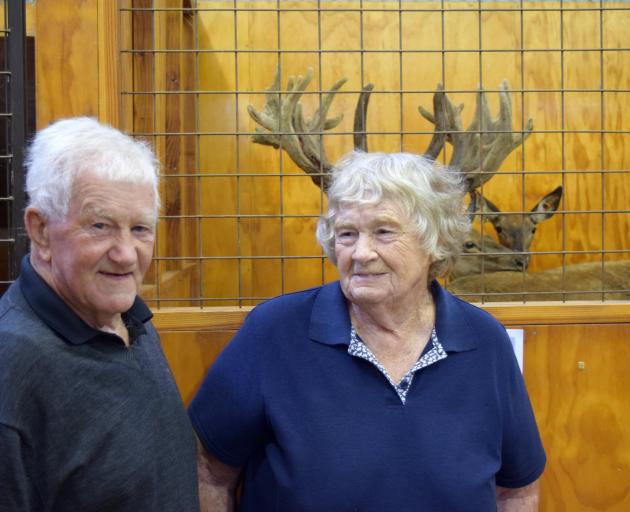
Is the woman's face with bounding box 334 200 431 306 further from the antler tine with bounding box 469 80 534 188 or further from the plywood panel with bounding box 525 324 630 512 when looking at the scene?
the antler tine with bounding box 469 80 534 188

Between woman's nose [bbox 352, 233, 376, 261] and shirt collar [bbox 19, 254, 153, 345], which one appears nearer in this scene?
shirt collar [bbox 19, 254, 153, 345]

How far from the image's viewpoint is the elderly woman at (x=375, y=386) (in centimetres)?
167

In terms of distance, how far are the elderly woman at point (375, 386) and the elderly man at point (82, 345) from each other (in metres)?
0.35

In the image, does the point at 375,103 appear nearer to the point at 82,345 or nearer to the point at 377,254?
the point at 377,254

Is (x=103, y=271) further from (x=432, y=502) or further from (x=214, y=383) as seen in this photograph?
(x=432, y=502)

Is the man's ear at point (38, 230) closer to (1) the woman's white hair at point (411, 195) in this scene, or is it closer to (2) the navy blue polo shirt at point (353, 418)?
(2) the navy blue polo shirt at point (353, 418)

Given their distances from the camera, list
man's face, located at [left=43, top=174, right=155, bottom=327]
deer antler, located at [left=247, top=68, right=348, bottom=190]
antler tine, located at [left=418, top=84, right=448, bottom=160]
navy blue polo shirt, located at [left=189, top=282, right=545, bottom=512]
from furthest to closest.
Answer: deer antler, located at [left=247, top=68, right=348, bottom=190] → antler tine, located at [left=418, top=84, right=448, bottom=160] → navy blue polo shirt, located at [left=189, top=282, right=545, bottom=512] → man's face, located at [left=43, top=174, right=155, bottom=327]

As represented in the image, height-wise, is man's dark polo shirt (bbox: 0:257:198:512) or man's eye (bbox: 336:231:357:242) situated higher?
man's eye (bbox: 336:231:357:242)

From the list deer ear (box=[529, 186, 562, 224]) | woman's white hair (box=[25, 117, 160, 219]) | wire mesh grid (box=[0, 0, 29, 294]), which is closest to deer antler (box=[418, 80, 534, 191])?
deer ear (box=[529, 186, 562, 224])

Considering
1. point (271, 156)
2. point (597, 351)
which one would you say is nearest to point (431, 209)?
point (597, 351)

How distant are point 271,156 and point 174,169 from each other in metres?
0.76

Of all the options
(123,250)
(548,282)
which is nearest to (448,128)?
(548,282)

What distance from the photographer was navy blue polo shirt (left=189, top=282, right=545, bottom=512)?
1.67m

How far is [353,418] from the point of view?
1694mm
